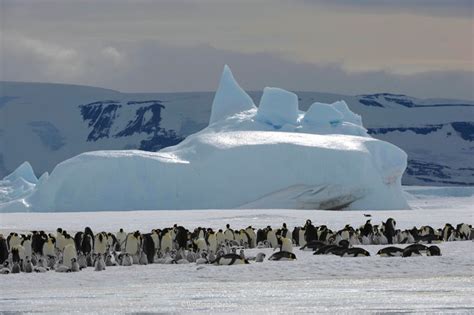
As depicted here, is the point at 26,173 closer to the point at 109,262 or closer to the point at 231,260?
the point at 109,262

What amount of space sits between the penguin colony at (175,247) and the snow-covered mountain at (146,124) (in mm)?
75265

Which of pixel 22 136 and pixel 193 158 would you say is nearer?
pixel 193 158

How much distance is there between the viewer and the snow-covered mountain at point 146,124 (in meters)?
102

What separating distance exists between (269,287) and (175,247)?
674 cm

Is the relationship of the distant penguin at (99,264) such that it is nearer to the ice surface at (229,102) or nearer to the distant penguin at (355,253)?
the distant penguin at (355,253)

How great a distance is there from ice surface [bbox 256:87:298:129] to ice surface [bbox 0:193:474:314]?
28.6 metres

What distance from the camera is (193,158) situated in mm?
46719

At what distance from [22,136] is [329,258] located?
280ft

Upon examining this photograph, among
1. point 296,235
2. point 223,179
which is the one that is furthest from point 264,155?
point 296,235

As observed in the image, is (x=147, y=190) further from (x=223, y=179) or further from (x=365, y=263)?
(x=365, y=263)

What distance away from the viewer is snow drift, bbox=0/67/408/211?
44.1 metres

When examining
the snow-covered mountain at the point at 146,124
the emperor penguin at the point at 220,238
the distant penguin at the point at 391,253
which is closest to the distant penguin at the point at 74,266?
the emperor penguin at the point at 220,238

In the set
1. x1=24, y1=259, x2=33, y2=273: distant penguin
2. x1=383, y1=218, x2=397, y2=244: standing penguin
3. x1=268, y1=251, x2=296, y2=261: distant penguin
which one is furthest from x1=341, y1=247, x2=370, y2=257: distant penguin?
x1=24, y1=259, x2=33, y2=273: distant penguin

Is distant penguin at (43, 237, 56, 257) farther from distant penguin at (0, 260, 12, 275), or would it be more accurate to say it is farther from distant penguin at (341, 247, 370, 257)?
distant penguin at (341, 247, 370, 257)
